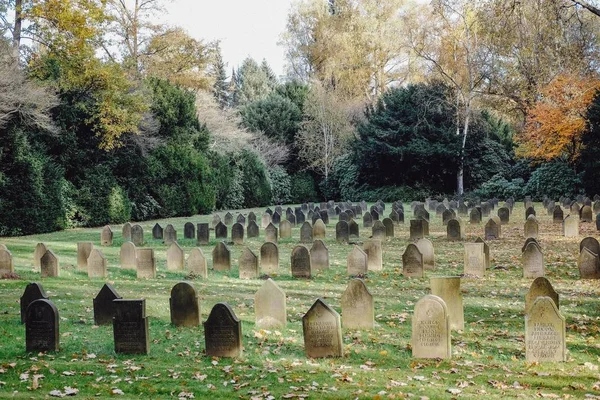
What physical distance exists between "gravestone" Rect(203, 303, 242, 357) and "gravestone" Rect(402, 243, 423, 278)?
7.16m

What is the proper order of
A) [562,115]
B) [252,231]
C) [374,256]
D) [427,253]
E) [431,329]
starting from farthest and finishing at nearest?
[562,115] → [252,231] → [374,256] → [427,253] → [431,329]

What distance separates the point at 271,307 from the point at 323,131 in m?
43.9

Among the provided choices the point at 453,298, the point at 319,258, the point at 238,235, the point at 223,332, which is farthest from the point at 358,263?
the point at 238,235

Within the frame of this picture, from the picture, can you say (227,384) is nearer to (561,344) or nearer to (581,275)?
(561,344)

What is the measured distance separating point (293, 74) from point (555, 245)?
148 feet

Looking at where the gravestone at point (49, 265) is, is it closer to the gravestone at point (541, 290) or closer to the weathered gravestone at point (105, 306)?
the weathered gravestone at point (105, 306)

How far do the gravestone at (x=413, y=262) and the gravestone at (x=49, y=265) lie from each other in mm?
7590

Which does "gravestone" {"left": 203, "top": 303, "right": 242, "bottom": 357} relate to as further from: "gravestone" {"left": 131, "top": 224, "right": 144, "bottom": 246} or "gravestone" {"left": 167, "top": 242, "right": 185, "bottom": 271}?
"gravestone" {"left": 131, "top": 224, "right": 144, "bottom": 246}

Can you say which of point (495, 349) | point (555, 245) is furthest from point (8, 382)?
point (555, 245)

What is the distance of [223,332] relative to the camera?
8.33 meters

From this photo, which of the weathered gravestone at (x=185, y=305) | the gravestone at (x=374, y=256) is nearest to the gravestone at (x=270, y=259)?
the gravestone at (x=374, y=256)

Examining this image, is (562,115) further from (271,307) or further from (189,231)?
(271,307)

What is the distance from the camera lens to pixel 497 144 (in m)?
47.9

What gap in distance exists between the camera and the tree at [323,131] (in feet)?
172
